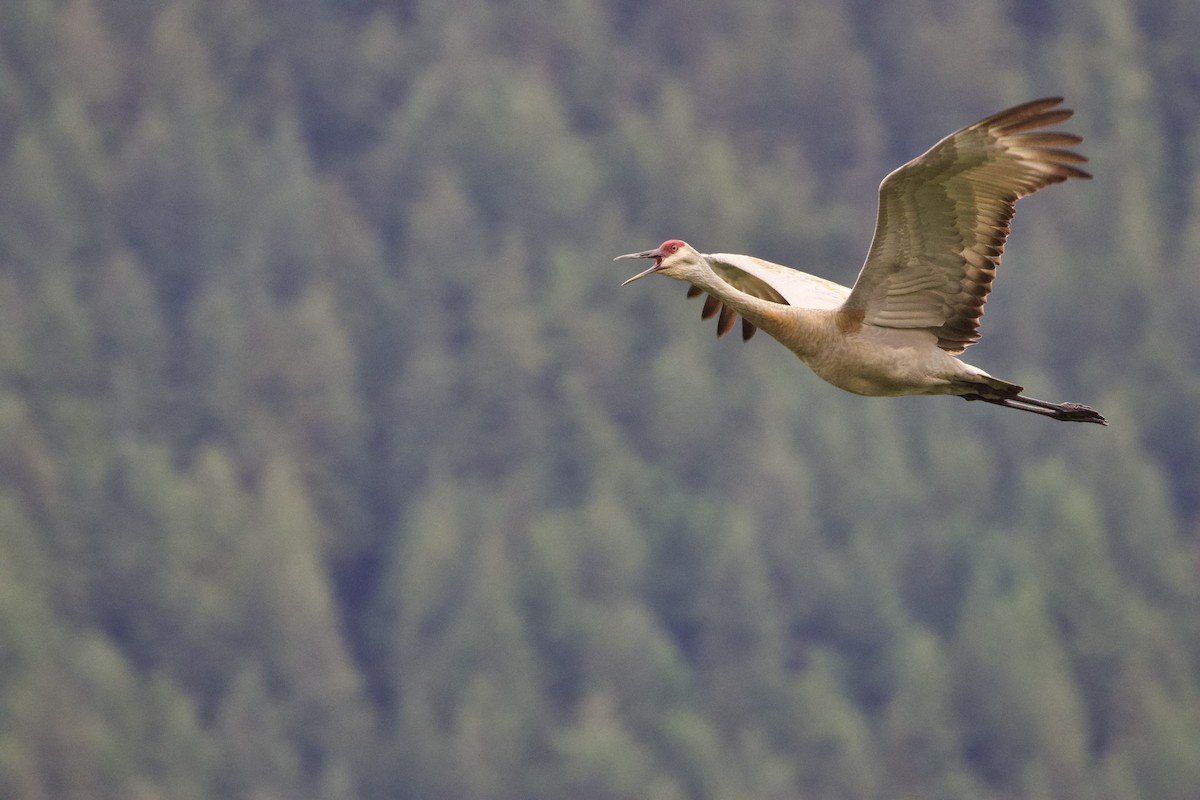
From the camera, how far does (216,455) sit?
9312 centimetres

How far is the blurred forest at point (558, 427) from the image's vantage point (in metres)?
79.3

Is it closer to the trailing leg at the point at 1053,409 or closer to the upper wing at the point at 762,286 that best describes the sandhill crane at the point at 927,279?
the trailing leg at the point at 1053,409

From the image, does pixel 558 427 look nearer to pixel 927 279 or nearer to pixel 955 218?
pixel 927 279

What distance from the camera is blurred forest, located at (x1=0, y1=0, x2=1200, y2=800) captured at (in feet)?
260

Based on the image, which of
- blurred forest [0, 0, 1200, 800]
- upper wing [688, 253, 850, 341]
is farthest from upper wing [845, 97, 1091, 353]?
blurred forest [0, 0, 1200, 800]

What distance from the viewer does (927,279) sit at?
545 inches

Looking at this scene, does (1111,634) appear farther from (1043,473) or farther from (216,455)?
(216,455)

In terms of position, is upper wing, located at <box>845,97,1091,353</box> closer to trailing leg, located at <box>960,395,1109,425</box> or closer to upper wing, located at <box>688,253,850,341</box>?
trailing leg, located at <box>960,395,1109,425</box>

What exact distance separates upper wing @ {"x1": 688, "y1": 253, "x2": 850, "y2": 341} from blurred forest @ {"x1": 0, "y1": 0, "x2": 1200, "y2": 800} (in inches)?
2334

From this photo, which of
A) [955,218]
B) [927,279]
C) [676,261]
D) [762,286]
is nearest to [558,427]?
[762,286]

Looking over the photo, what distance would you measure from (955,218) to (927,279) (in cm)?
54

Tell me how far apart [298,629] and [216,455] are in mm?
12765

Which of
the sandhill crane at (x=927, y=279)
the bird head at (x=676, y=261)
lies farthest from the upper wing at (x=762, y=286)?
the bird head at (x=676, y=261)

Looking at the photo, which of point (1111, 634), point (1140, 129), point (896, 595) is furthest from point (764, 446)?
point (1140, 129)
